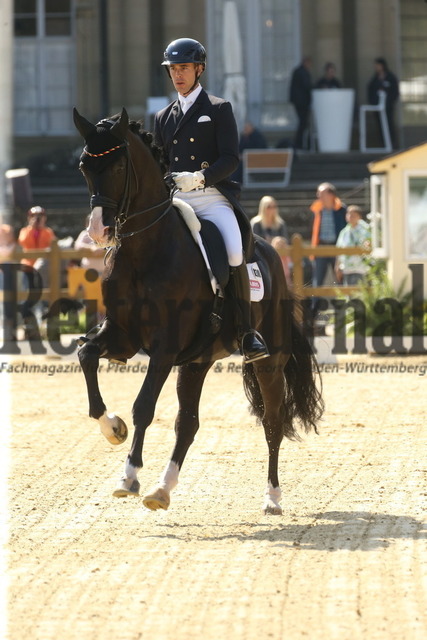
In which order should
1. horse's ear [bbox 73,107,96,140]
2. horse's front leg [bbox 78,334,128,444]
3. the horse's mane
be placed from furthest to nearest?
the horse's mane
horse's front leg [bbox 78,334,128,444]
horse's ear [bbox 73,107,96,140]

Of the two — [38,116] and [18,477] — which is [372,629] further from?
[38,116]

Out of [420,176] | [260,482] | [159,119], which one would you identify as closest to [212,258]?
[159,119]

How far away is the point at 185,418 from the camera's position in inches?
328

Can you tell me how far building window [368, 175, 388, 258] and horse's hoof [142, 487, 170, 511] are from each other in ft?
37.2

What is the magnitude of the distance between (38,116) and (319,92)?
20.2ft

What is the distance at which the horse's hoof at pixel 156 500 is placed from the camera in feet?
24.6

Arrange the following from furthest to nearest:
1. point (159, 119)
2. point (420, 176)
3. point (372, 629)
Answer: point (420, 176), point (159, 119), point (372, 629)

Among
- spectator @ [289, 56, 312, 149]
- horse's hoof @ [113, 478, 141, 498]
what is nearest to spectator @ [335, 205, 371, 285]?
spectator @ [289, 56, 312, 149]

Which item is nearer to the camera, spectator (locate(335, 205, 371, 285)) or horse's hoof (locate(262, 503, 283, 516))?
horse's hoof (locate(262, 503, 283, 516))

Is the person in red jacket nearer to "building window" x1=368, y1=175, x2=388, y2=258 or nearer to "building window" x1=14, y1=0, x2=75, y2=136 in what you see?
"building window" x1=368, y1=175, x2=388, y2=258

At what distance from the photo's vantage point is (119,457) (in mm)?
10297

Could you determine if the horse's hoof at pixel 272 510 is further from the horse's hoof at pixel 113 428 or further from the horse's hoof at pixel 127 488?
the horse's hoof at pixel 127 488

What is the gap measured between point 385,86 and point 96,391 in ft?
67.4

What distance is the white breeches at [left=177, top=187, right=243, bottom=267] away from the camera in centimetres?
839
